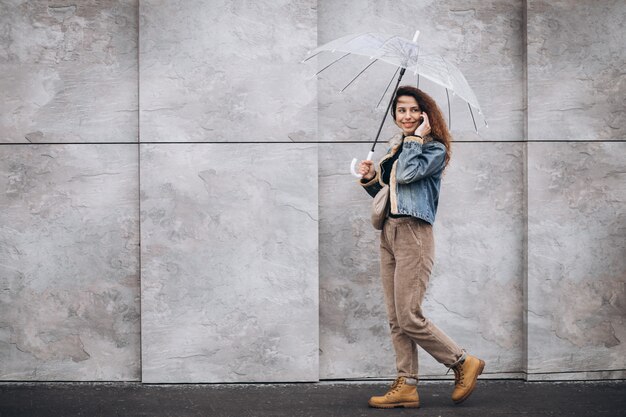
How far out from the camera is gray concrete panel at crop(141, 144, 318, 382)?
20.1ft

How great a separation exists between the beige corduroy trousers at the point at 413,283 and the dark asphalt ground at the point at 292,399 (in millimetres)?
404

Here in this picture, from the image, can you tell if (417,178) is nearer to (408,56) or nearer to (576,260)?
(408,56)

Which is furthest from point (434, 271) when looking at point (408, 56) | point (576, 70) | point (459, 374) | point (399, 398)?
point (408, 56)

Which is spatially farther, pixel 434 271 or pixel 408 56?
pixel 434 271

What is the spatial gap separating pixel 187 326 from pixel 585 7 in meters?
3.86

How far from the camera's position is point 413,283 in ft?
17.3

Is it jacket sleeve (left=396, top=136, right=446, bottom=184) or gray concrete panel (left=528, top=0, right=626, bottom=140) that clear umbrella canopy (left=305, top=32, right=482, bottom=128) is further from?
gray concrete panel (left=528, top=0, right=626, bottom=140)

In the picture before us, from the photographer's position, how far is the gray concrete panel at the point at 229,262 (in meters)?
6.12

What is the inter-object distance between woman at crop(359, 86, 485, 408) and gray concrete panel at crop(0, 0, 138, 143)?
2108 millimetres

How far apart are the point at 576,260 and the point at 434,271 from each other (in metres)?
1.09

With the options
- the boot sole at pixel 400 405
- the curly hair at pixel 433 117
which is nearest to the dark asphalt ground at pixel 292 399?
the boot sole at pixel 400 405

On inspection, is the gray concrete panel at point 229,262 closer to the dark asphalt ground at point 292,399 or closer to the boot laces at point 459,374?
the dark asphalt ground at point 292,399

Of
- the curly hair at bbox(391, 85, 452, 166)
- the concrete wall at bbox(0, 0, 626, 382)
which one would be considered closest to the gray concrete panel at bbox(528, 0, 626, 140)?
the concrete wall at bbox(0, 0, 626, 382)

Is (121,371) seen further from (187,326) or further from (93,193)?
(93,193)
